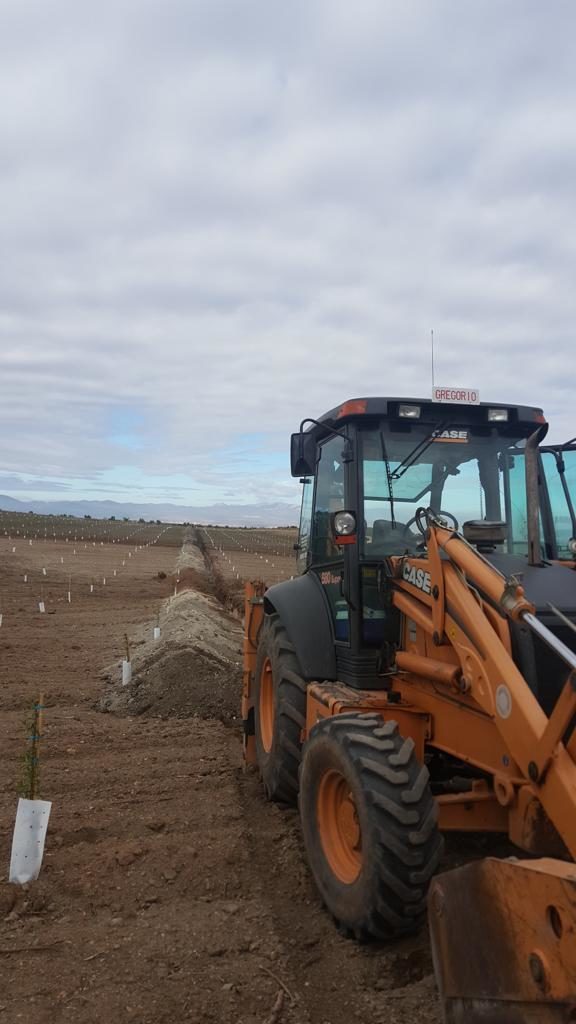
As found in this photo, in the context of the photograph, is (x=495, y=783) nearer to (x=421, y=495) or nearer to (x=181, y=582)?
(x=421, y=495)

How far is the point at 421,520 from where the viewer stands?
5.10 m

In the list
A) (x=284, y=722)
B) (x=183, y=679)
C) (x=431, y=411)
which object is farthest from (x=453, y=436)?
(x=183, y=679)

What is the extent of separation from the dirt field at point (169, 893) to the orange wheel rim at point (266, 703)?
490 mm

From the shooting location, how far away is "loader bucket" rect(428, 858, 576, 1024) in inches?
Answer: 91.3

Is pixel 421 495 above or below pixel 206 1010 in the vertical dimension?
above

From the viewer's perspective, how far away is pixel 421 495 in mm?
5195

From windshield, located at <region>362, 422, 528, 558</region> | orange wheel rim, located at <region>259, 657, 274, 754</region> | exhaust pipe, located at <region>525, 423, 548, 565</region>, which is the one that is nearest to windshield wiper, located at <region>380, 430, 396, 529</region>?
windshield, located at <region>362, 422, 528, 558</region>

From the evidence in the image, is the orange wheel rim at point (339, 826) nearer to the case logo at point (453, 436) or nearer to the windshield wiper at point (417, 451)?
the windshield wiper at point (417, 451)

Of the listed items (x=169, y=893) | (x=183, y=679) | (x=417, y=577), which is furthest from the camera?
(x=183, y=679)

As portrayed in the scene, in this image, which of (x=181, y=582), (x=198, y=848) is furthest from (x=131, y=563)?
(x=198, y=848)

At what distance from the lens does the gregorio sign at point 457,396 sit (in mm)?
5035

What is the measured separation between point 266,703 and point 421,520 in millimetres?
2381

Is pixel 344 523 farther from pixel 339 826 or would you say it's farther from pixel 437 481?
pixel 339 826

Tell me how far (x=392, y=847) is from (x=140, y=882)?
78.0 inches
